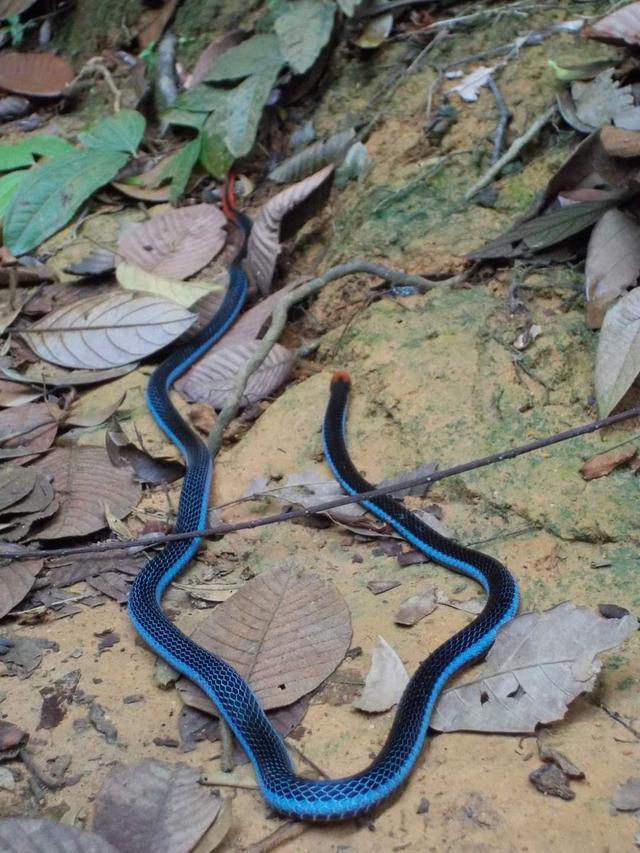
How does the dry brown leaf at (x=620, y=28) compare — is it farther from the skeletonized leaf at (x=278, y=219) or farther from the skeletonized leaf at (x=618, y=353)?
the skeletonized leaf at (x=278, y=219)

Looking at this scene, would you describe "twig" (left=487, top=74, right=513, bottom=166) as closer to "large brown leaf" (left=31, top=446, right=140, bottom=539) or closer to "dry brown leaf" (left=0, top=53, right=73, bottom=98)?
"large brown leaf" (left=31, top=446, right=140, bottom=539)

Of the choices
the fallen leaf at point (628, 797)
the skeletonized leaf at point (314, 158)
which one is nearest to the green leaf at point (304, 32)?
the skeletonized leaf at point (314, 158)

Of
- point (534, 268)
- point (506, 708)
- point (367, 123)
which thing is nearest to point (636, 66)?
point (534, 268)

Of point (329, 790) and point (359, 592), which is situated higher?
point (329, 790)

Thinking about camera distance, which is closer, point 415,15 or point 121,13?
point 415,15

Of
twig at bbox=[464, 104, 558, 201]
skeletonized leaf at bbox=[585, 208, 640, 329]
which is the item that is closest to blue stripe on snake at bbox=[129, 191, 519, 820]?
skeletonized leaf at bbox=[585, 208, 640, 329]

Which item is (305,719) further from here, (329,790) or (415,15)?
(415,15)

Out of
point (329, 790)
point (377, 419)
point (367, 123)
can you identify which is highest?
point (367, 123)

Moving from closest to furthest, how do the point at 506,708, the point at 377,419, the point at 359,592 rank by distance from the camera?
the point at 506,708 < the point at 359,592 < the point at 377,419
